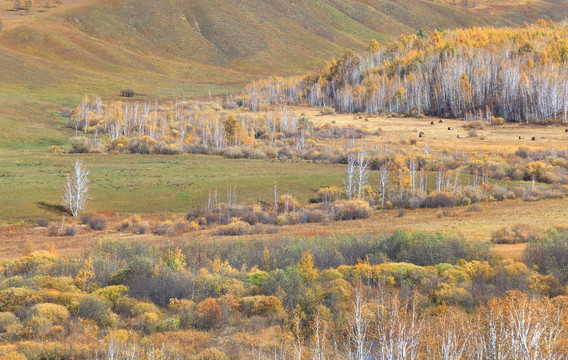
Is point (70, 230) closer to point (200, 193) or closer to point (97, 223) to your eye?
point (97, 223)

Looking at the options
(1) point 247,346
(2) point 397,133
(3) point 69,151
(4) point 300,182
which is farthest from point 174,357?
(2) point 397,133

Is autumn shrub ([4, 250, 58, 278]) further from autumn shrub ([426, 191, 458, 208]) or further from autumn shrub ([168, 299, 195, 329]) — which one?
autumn shrub ([426, 191, 458, 208])

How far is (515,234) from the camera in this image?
124 ft

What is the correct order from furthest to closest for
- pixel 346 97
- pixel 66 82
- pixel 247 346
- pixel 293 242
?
pixel 66 82 → pixel 346 97 → pixel 293 242 → pixel 247 346

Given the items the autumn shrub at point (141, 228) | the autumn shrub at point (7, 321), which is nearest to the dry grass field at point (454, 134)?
the autumn shrub at point (141, 228)

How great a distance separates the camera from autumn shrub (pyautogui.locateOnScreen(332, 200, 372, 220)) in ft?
160

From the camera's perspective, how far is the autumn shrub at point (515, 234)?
3700 cm

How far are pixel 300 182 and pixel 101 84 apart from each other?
385ft

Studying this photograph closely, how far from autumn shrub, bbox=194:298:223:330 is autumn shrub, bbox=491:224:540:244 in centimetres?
2263

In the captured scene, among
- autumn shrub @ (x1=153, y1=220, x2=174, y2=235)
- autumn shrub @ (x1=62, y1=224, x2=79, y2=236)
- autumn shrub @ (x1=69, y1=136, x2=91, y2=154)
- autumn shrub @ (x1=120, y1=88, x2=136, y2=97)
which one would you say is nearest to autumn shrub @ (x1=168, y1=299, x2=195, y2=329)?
autumn shrub @ (x1=153, y1=220, x2=174, y2=235)

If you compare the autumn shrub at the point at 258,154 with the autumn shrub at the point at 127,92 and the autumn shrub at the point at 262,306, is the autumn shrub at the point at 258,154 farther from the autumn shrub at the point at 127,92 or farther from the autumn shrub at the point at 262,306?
the autumn shrub at the point at 127,92

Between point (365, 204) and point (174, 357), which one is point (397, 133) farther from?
point (174, 357)

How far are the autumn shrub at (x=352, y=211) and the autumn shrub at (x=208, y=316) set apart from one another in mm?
25799

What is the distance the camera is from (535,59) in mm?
114750
